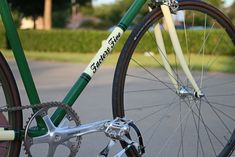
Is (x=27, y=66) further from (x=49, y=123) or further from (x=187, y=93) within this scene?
(x=187, y=93)

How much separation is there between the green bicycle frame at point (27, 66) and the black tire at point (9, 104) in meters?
0.12

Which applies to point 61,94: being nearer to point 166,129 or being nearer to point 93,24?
point 166,129

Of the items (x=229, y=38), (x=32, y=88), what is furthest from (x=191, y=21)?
(x=32, y=88)

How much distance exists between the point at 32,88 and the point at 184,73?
1.07 meters

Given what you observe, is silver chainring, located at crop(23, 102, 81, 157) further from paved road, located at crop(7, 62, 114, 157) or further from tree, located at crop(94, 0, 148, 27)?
tree, located at crop(94, 0, 148, 27)

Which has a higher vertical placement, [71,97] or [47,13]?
[47,13]

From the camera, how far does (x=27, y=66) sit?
312cm

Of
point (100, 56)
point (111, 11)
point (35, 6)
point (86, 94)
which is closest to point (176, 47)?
point (100, 56)

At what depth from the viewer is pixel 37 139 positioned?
3084 millimetres

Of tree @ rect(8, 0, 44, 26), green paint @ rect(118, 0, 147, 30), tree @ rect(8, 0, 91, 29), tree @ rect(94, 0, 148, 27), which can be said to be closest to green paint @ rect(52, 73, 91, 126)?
green paint @ rect(118, 0, 147, 30)

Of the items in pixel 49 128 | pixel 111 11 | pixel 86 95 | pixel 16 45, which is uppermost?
pixel 111 11

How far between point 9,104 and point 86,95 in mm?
6516

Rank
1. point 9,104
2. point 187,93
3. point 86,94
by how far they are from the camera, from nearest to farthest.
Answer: point 9,104, point 187,93, point 86,94

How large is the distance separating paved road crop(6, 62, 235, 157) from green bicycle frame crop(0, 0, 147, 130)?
0.79 meters
